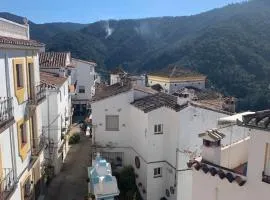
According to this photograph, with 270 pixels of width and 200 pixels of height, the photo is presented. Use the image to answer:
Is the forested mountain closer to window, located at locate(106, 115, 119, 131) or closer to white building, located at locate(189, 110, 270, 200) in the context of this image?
window, located at locate(106, 115, 119, 131)

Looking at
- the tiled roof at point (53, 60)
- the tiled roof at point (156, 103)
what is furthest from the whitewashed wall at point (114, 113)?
the tiled roof at point (53, 60)

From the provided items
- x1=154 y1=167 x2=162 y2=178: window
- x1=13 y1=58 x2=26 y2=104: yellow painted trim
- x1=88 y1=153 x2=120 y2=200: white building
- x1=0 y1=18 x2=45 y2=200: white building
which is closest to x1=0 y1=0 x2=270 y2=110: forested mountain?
x1=154 y1=167 x2=162 y2=178: window

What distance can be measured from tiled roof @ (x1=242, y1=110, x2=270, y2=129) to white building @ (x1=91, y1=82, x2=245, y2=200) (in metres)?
13.3

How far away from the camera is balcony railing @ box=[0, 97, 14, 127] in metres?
13.6

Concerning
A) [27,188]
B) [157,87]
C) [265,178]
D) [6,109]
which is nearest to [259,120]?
[265,178]

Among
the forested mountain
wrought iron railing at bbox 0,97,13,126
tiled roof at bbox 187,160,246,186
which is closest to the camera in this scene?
tiled roof at bbox 187,160,246,186

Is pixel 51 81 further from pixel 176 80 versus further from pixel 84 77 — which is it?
pixel 84 77

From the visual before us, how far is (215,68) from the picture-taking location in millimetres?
72750

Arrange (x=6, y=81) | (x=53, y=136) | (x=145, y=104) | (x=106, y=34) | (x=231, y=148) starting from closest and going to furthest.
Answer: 1. (x=231, y=148)
2. (x=6, y=81)
3. (x=145, y=104)
4. (x=53, y=136)
5. (x=106, y=34)

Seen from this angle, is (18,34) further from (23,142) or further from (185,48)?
(185,48)

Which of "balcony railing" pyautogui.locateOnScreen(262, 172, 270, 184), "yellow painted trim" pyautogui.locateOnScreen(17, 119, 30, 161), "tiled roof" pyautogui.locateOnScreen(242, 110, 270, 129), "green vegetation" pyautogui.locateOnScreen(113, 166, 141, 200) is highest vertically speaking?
"tiled roof" pyautogui.locateOnScreen(242, 110, 270, 129)

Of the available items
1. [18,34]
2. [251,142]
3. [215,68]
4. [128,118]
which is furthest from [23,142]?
[215,68]

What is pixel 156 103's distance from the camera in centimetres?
2461

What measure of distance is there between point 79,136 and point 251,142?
31214 millimetres
